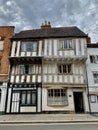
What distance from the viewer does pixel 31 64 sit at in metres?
15.9

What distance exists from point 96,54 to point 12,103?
10.2 m

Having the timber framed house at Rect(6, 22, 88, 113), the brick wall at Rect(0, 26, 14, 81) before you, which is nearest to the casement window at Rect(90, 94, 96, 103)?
the timber framed house at Rect(6, 22, 88, 113)

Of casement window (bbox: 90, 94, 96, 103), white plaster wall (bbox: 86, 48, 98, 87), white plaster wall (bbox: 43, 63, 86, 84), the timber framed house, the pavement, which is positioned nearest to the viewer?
the pavement

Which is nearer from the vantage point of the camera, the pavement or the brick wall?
the pavement

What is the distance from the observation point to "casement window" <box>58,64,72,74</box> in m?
15.7

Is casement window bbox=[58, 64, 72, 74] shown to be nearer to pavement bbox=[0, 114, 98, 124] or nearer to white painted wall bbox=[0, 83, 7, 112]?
pavement bbox=[0, 114, 98, 124]

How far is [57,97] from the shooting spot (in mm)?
14836

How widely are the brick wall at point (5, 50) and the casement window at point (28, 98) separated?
2.52 metres

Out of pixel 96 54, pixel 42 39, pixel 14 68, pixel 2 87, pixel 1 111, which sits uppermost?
pixel 42 39

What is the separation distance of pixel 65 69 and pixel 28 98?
4.81 metres

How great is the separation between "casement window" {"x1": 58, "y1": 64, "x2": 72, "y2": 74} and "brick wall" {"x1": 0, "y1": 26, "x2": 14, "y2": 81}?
18.0 ft

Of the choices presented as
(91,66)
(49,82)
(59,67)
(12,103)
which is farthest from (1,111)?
(91,66)

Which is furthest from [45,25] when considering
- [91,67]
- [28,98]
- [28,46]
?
[28,98]

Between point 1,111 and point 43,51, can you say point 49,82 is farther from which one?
point 1,111
